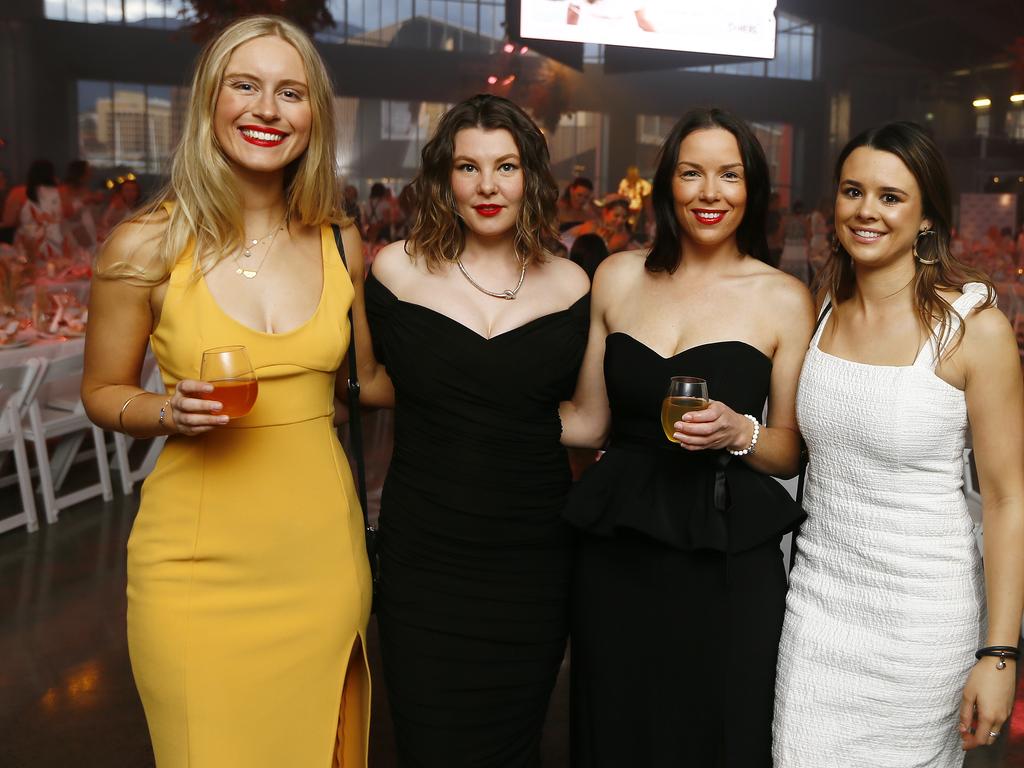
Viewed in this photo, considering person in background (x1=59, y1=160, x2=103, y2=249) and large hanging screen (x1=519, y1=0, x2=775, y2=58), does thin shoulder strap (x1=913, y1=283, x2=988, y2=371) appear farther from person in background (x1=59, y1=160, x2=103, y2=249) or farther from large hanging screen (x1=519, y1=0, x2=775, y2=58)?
large hanging screen (x1=519, y1=0, x2=775, y2=58)

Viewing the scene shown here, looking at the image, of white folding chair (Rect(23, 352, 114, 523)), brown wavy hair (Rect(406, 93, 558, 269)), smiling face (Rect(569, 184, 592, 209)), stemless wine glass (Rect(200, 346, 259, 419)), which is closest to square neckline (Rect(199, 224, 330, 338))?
stemless wine glass (Rect(200, 346, 259, 419))

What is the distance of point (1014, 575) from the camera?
164 centimetres

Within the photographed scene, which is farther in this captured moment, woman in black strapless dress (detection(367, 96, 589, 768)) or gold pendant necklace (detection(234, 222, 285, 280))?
woman in black strapless dress (detection(367, 96, 589, 768))

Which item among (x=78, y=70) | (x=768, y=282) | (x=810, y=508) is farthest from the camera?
(x=78, y=70)

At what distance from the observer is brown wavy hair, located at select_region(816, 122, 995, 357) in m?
1.65

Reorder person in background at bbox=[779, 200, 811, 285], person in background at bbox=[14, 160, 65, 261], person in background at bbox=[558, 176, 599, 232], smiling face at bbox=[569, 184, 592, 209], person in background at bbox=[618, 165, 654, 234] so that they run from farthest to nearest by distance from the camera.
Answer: person in background at bbox=[618, 165, 654, 234] → person in background at bbox=[779, 200, 811, 285] → smiling face at bbox=[569, 184, 592, 209] → person in background at bbox=[558, 176, 599, 232] → person in background at bbox=[14, 160, 65, 261]

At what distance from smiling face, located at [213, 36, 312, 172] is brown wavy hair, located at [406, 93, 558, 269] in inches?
14.3

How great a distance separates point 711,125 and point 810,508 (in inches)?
30.1

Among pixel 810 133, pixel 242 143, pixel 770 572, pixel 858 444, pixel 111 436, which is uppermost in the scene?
pixel 810 133

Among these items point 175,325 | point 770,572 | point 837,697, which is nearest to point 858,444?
point 770,572

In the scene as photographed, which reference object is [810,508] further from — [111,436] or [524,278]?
[111,436]

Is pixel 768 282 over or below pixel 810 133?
below

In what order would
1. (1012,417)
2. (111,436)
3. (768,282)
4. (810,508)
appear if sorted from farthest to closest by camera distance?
(111,436) < (768,282) < (810,508) < (1012,417)

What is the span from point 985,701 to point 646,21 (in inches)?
328
